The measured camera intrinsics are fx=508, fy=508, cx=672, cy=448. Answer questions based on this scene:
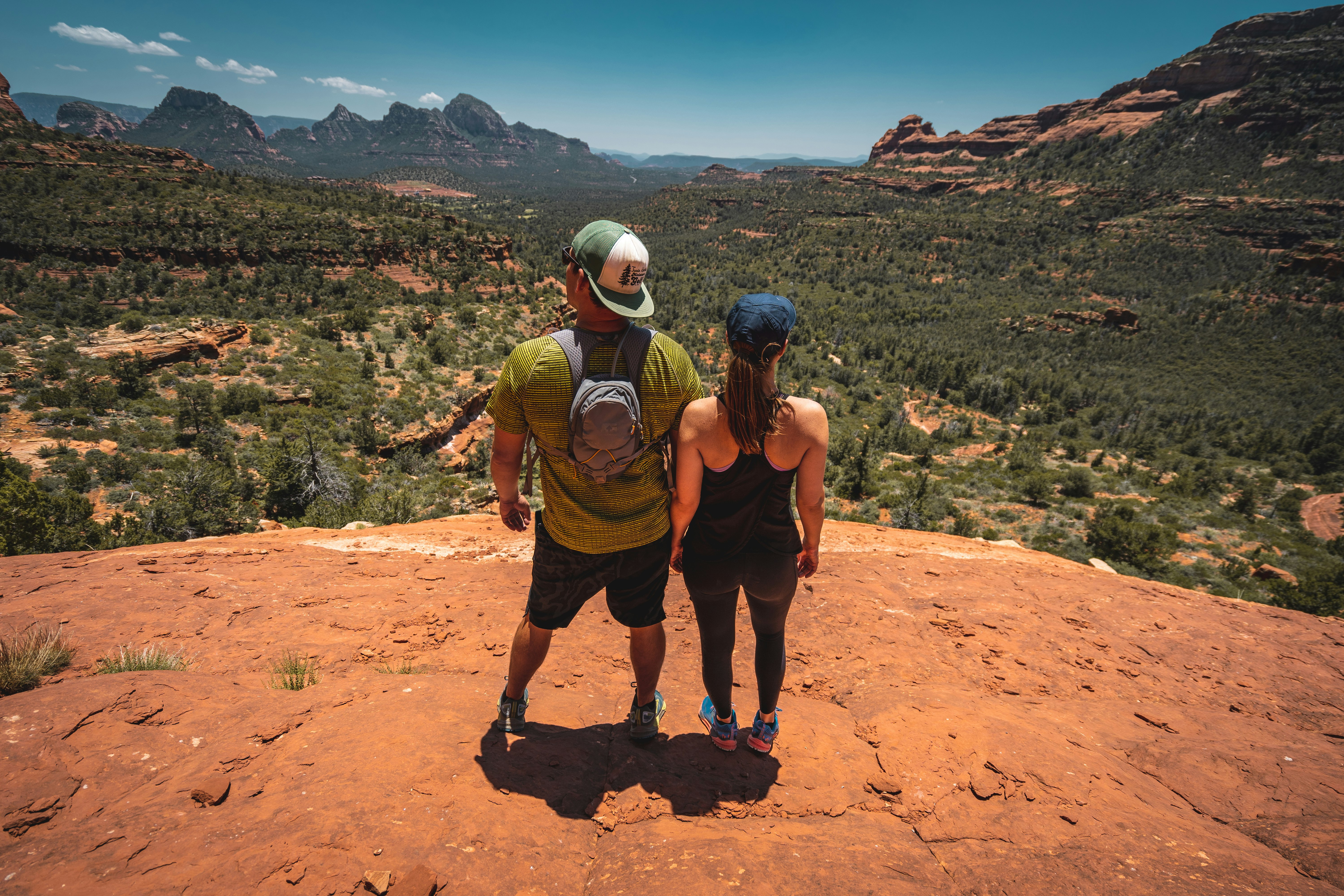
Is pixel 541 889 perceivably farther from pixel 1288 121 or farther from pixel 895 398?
pixel 1288 121

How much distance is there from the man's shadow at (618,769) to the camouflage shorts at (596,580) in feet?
2.15

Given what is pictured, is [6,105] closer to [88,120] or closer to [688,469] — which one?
[688,469]

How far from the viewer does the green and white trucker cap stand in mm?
2037

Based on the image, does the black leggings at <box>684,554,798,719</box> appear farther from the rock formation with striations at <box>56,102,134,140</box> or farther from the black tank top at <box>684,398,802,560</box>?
the rock formation with striations at <box>56,102,134,140</box>

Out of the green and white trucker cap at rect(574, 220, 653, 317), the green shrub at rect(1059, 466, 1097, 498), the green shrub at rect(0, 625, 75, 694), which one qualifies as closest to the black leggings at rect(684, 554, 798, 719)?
the green and white trucker cap at rect(574, 220, 653, 317)

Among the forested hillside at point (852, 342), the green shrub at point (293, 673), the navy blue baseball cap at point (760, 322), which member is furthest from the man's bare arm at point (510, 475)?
the forested hillside at point (852, 342)

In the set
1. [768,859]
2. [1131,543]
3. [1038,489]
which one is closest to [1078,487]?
[1038,489]

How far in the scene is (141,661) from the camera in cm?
299

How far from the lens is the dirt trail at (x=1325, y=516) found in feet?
57.2

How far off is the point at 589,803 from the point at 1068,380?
4397 cm

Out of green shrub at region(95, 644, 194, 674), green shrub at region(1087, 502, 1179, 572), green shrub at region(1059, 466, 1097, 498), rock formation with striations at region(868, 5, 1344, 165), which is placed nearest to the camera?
green shrub at region(95, 644, 194, 674)

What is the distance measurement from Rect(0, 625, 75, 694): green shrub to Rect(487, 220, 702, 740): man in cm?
239

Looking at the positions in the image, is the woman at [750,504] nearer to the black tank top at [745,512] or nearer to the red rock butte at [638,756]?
the black tank top at [745,512]

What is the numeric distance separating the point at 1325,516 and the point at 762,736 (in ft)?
93.4
